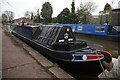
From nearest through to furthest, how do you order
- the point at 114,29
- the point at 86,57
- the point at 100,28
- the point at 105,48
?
the point at 86,57, the point at 105,48, the point at 114,29, the point at 100,28

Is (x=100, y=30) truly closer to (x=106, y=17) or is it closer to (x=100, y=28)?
(x=100, y=28)

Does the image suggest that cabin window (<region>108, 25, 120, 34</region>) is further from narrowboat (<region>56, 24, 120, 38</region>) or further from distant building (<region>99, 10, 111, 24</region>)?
distant building (<region>99, 10, 111, 24</region>)

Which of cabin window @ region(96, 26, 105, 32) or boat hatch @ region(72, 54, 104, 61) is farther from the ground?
cabin window @ region(96, 26, 105, 32)

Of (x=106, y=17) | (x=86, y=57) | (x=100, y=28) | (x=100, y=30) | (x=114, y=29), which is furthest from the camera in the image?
(x=106, y=17)

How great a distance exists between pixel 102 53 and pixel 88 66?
0.62 m

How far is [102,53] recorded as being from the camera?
612 cm

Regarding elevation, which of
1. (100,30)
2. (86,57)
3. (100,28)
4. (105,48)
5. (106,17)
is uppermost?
(106,17)

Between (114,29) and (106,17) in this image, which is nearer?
(114,29)

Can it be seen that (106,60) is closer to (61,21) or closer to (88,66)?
(88,66)

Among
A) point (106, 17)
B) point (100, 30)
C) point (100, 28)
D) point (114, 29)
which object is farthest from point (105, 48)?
point (106, 17)

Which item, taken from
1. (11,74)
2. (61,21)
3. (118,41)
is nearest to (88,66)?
(11,74)

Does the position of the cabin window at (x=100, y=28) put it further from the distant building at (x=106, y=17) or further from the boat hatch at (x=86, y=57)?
the boat hatch at (x=86, y=57)

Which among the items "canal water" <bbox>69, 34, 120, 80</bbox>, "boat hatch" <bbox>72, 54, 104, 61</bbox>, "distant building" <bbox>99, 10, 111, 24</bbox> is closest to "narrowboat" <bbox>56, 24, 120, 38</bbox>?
"canal water" <bbox>69, 34, 120, 80</bbox>

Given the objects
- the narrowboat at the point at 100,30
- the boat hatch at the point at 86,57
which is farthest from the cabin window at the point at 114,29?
the boat hatch at the point at 86,57
